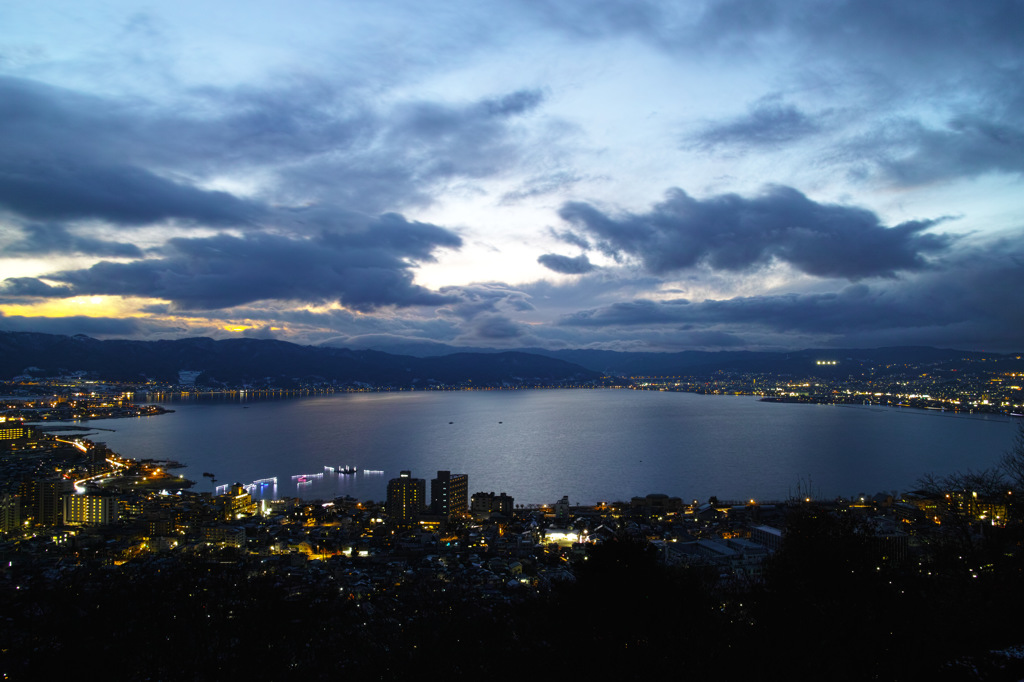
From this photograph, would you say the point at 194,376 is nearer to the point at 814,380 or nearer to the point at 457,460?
the point at 457,460

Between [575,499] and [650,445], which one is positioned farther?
[650,445]

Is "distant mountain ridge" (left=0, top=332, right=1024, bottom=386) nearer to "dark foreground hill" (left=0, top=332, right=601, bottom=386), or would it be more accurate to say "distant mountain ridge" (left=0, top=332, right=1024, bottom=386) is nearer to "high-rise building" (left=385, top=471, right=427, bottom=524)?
"dark foreground hill" (left=0, top=332, right=601, bottom=386)

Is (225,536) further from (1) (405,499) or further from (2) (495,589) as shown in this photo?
(2) (495,589)

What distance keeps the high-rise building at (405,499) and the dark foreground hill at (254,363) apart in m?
63.2

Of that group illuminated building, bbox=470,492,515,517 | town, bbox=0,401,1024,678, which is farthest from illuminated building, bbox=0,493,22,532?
illuminated building, bbox=470,492,515,517

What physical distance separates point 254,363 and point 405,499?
7347cm

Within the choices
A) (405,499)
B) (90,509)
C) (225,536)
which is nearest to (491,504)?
(405,499)

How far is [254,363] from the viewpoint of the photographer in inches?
3137

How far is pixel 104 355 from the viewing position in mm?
71938

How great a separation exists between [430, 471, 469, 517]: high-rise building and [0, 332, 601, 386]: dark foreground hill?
63467 mm

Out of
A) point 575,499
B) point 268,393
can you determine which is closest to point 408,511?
point 575,499

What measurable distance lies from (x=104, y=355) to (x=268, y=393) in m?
25.4

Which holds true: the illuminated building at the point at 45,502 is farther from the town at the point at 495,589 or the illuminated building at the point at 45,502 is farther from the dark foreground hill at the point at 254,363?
the dark foreground hill at the point at 254,363

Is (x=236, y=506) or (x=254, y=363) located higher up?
(x=254, y=363)
